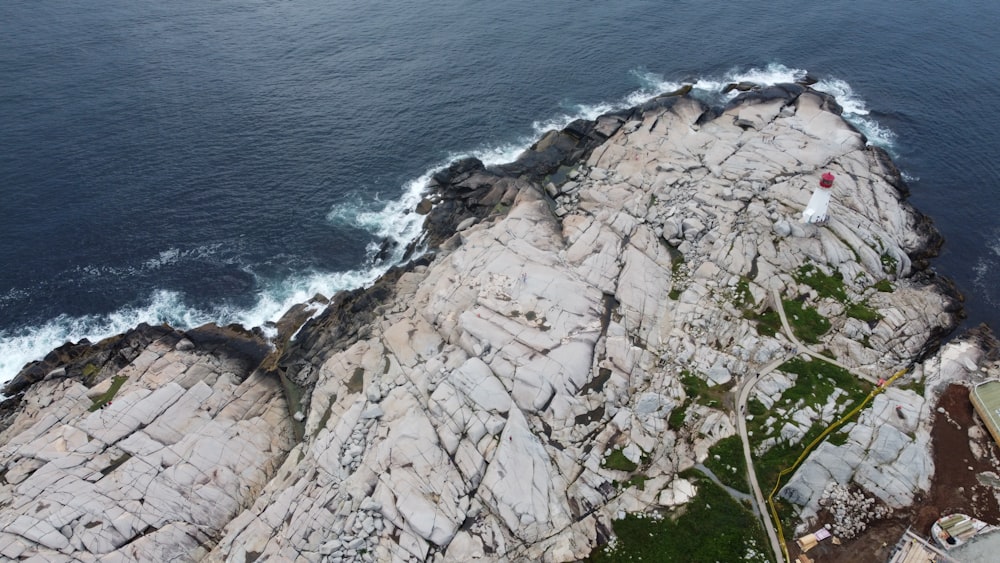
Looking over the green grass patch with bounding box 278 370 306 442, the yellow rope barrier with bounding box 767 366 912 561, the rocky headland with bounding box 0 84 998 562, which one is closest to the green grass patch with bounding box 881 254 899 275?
the rocky headland with bounding box 0 84 998 562

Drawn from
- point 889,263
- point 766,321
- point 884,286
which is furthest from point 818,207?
point 766,321

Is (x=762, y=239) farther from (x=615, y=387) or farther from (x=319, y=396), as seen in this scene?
(x=319, y=396)

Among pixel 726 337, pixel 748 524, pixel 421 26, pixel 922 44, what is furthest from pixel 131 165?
pixel 922 44

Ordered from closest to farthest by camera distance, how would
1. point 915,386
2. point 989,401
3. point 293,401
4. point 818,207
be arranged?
point 989,401
point 915,386
point 293,401
point 818,207

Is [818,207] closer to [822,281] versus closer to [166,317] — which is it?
[822,281]

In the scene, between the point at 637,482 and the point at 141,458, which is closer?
the point at 637,482

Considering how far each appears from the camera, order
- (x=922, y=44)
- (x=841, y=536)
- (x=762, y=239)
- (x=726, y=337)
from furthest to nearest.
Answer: (x=922, y=44) → (x=762, y=239) → (x=726, y=337) → (x=841, y=536)
